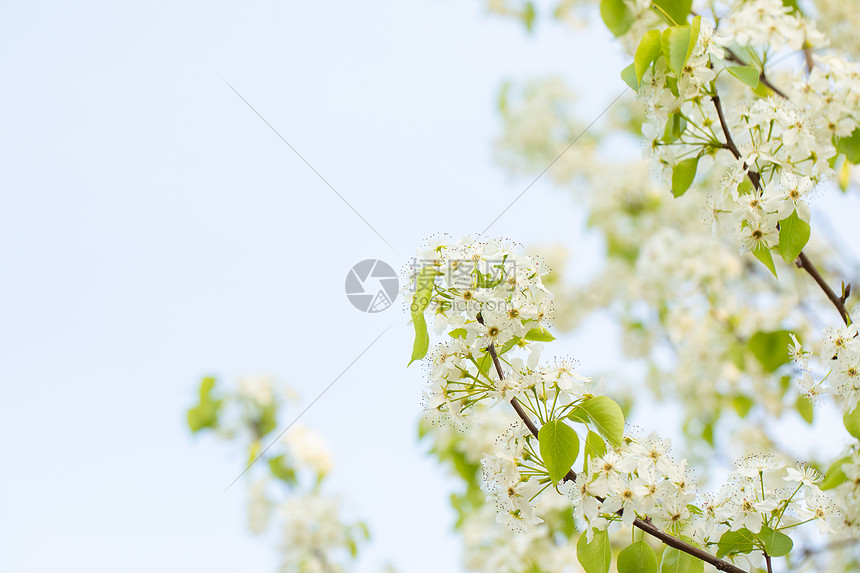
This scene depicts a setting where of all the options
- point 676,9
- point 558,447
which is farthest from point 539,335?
point 676,9

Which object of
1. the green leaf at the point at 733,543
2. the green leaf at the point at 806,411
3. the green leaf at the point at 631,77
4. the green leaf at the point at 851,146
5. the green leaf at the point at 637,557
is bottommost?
the green leaf at the point at 637,557

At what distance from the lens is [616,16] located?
1926 mm

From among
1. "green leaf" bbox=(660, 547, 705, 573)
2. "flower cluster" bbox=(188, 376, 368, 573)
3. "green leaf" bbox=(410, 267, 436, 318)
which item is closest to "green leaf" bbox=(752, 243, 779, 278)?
"green leaf" bbox=(660, 547, 705, 573)

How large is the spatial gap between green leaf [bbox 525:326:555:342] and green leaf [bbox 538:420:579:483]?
182 millimetres

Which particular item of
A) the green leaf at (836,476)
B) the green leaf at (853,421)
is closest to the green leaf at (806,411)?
the green leaf at (836,476)

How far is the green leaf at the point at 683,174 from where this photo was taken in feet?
5.50

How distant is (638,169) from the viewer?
15.8 ft

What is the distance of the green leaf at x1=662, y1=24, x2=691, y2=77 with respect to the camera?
1.44 meters

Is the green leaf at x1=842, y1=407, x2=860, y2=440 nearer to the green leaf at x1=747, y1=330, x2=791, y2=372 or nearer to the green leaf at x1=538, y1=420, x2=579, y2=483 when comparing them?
the green leaf at x1=538, y1=420, x2=579, y2=483

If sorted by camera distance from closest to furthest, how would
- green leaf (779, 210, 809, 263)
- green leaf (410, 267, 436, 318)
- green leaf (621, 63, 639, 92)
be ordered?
green leaf (410, 267, 436, 318)
green leaf (779, 210, 809, 263)
green leaf (621, 63, 639, 92)

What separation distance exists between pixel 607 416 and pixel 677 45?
32.7 inches

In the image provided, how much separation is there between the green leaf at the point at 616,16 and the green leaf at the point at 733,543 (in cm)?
137

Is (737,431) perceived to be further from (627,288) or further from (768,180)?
(768,180)

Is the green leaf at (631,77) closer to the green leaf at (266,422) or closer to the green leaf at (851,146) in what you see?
the green leaf at (851,146)
